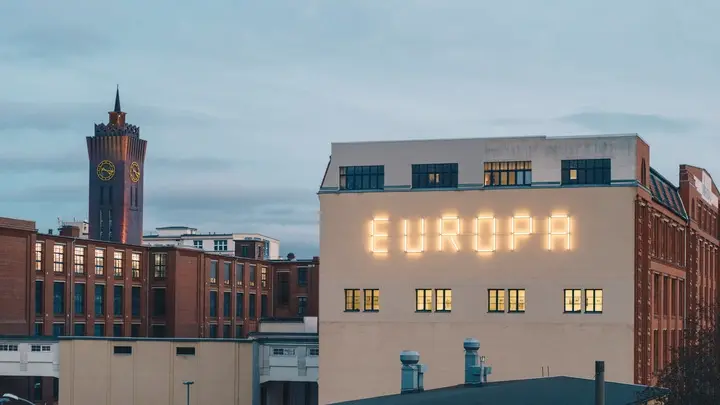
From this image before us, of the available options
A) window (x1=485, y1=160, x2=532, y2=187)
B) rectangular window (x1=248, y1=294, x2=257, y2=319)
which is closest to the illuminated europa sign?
window (x1=485, y1=160, x2=532, y2=187)

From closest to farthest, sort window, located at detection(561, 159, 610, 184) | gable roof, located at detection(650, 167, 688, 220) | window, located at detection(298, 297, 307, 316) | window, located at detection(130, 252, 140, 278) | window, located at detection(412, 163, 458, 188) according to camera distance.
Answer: window, located at detection(561, 159, 610, 184), window, located at detection(412, 163, 458, 188), gable roof, located at detection(650, 167, 688, 220), window, located at detection(130, 252, 140, 278), window, located at detection(298, 297, 307, 316)

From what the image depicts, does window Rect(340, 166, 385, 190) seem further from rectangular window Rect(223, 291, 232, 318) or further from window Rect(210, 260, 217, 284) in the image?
rectangular window Rect(223, 291, 232, 318)

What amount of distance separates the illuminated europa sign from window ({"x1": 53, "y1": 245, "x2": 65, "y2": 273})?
48589 mm

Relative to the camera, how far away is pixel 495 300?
80875mm

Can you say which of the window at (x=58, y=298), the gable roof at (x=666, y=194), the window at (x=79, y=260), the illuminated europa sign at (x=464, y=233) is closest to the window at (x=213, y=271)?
the window at (x=79, y=260)

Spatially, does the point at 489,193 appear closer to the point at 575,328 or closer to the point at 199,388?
the point at 575,328

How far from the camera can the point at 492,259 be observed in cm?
8088

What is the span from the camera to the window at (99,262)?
127 metres

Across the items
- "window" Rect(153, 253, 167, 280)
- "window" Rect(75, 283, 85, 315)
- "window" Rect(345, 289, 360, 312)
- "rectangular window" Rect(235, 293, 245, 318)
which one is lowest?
"rectangular window" Rect(235, 293, 245, 318)

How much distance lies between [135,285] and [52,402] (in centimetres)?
2263

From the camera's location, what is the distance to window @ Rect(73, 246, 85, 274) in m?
123

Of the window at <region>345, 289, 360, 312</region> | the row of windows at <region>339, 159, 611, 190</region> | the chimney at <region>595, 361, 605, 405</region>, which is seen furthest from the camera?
the window at <region>345, 289, 360, 312</region>

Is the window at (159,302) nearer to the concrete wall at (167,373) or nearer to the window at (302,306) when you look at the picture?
the window at (302,306)

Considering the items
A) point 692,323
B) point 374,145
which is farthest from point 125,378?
point 692,323
